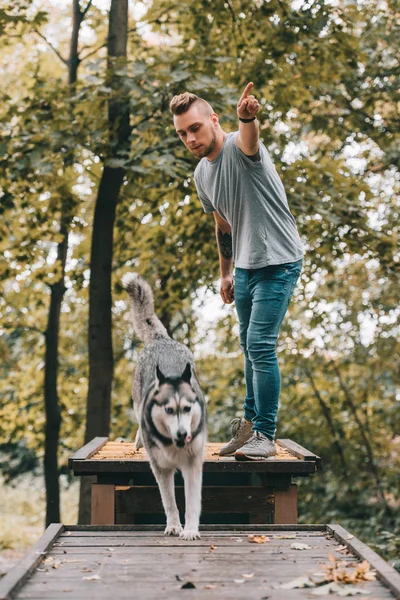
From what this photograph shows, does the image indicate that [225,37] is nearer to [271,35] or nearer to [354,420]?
[271,35]

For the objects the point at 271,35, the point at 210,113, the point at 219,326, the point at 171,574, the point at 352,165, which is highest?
the point at 271,35

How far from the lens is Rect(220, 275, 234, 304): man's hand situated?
5.46 metres

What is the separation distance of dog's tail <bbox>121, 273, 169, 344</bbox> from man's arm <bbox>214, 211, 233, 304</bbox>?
0.61 metres

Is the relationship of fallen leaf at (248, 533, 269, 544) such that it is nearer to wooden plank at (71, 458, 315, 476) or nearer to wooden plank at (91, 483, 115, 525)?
wooden plank at (71, 458, 315, 476)

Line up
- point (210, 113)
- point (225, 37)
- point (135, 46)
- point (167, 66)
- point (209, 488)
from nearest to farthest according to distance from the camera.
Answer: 1. point (210, 113)
2. point (209, 488)
3. point (167, 66)
4. point (225, 37)
5. point (135, 46)

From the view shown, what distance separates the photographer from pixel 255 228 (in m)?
4.64

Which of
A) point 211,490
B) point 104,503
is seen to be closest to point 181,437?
point 211,490

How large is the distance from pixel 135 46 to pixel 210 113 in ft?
24.3

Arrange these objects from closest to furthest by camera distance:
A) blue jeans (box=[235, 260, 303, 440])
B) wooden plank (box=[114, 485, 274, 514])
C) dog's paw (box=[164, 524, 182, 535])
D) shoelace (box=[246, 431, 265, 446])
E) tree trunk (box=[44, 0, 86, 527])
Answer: dog's paw (box=[164, 524, 182, 535])
blue jeans (box=[235, 260, 303, 440])
shoelace (box=[246, 431, 265, 446])
wooden plank (box=[114, 485, 274, 514])
tree trunk (box=[44, 0, 86, 527])

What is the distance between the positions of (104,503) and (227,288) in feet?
5.72

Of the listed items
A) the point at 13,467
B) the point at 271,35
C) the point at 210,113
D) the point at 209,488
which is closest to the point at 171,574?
the point at 209,488

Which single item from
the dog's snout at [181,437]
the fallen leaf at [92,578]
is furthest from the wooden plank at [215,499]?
the fallen leaf at [92,578]

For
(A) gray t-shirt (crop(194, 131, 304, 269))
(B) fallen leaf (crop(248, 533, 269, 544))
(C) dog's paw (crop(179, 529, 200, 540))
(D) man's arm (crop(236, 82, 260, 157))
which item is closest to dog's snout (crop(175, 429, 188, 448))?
(C) dog's paw (crop(179, 529, 200, 540))

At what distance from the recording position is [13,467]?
64.1 ft
